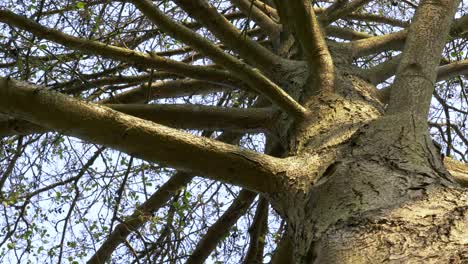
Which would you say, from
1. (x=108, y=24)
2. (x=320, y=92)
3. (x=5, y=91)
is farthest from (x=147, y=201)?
(x=5, y=91)

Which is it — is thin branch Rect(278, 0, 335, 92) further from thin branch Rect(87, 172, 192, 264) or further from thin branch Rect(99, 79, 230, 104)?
thin branch Rect(87, 172, 192, 264)

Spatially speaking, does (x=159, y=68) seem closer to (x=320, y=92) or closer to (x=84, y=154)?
(x=320, y=92)

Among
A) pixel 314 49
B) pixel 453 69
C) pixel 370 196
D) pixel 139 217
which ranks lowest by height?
pixel 370 196

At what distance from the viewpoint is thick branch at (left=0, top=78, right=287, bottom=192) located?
2020 millimetres

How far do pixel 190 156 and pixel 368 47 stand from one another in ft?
6.34

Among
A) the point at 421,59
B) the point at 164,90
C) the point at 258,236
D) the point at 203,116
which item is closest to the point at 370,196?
the point at 421,59

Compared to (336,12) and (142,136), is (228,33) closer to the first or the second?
(142,136)

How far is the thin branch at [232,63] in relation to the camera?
7.56 ft

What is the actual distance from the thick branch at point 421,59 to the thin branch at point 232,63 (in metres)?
0.42

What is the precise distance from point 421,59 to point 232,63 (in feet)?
2.64

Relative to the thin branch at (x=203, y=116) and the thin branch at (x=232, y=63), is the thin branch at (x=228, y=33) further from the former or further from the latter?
the thin branch at (x=203, y=116)

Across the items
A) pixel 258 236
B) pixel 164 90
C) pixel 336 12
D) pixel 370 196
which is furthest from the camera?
pixel 336 12

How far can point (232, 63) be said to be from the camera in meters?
2.42

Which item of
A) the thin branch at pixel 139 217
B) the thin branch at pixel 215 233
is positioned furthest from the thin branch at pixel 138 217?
the thin branch at pixel 215 233
